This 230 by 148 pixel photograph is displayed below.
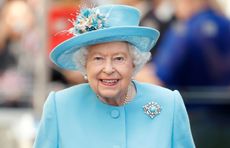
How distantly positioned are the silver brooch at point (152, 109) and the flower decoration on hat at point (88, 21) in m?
0.54

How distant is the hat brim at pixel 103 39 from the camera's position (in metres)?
5.51

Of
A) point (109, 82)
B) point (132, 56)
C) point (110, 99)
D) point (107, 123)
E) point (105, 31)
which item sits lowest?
point (107, 123)

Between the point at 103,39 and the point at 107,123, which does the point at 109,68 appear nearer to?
the point at 103,39

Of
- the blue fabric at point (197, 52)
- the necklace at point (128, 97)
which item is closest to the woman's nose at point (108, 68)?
the necklace at point (128, 97)

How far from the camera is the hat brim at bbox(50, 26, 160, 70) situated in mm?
5512

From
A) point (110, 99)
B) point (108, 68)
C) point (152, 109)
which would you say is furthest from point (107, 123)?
point (108, 68)

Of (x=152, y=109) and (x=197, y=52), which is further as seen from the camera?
(x=197, y=52)

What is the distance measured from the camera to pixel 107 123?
227 inches

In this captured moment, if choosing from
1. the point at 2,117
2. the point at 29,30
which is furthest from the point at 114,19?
the point at 29,30

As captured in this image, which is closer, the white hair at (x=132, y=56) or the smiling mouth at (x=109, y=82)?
the smiling mouth at (x=109, y=82)

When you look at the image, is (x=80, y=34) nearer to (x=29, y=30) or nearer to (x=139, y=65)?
(x=139, y=65)

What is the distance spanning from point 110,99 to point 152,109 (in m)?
0.25

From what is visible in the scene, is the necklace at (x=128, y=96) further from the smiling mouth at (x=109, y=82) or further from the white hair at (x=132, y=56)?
the smiling mouth at (x=109, y=82)

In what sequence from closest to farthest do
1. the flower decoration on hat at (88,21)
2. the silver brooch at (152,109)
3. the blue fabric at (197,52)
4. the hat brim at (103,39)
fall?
1. the hat brim at (103,39)
2. the flower decoration on hat at (88,21)
3. the silver brooch at (152,109)
4. the blue fabric at (197,52)
